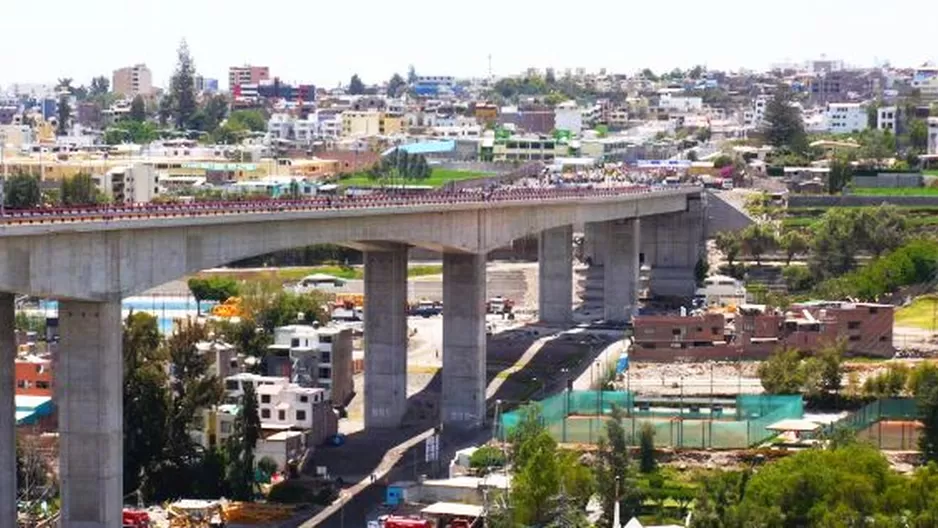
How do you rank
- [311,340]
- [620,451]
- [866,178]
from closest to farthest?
[620,451] → [311,340] → [866,178]

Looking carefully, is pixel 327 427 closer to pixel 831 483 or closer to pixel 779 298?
pixel 831 483

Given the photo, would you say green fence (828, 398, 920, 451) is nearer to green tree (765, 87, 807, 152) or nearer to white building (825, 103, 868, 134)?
green tree (765, 87, 807, 152)

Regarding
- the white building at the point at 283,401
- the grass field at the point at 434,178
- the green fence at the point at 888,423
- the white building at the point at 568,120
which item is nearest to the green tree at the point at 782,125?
the grass field at the point at 434,178

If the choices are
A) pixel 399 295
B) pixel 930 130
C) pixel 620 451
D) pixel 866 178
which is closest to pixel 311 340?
pixel 399 295

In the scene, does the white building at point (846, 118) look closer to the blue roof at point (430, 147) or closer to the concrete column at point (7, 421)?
the blue roof at point (430, 147)

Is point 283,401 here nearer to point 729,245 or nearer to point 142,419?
point 142,419

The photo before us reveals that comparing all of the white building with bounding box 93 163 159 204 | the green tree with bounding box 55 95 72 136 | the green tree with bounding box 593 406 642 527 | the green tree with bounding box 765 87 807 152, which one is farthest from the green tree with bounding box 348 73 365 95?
the green tree with bounding box 593 406 642 527

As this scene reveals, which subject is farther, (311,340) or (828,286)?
Answer: (828,286)
